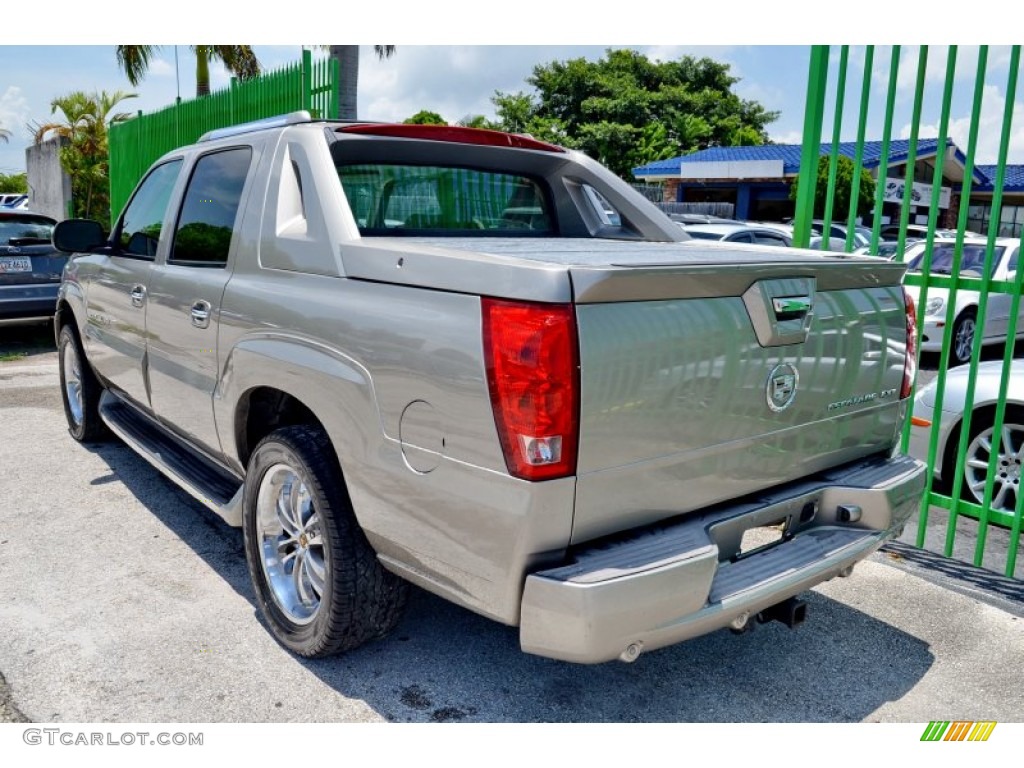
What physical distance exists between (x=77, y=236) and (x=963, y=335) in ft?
32.8

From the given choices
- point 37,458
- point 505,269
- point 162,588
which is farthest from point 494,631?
point 37,458

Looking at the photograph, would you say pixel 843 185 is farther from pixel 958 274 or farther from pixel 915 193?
pixel 958 274

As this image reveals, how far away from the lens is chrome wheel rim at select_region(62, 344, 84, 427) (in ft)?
18.9

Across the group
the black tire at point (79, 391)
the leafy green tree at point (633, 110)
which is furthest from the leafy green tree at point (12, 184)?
the black tire at point (79, 391)

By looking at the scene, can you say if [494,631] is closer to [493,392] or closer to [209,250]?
[493,392]

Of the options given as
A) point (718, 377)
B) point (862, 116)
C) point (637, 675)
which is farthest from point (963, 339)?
point (718, 377)

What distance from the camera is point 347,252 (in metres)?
2.88

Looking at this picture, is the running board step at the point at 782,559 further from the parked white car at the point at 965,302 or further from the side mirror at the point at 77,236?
the parked white car at the point at 965,302

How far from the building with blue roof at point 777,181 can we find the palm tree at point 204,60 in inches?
619

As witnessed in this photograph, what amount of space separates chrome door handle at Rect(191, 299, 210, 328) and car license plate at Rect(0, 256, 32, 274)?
22.7 feet

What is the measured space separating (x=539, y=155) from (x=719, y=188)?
1201 inches

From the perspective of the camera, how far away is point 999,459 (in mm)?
4867

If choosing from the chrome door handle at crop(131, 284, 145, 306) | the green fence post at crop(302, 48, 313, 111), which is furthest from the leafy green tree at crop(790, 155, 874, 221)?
the chrome door handle at crop(131, 284, 145, 306)

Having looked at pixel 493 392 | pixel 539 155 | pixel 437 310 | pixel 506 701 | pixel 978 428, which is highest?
pixel 539 155
